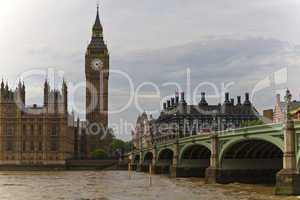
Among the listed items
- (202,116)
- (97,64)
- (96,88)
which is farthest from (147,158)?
(97,64)

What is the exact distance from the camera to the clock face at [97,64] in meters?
138

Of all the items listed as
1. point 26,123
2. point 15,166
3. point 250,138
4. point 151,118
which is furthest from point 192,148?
point 151,118

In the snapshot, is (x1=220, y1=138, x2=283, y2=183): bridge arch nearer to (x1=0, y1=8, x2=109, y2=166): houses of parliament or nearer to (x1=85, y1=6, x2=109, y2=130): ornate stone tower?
(x1=0, y1=8, x2=109, y2=166): houses of parliament

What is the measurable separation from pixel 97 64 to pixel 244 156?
290ft

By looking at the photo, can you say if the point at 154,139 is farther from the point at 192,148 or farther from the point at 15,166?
the point at 192,148

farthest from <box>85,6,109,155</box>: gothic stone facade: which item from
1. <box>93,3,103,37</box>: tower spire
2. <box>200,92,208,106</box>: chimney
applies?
<box>200,92,208,106</box>: chimney

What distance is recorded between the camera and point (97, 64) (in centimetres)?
13850

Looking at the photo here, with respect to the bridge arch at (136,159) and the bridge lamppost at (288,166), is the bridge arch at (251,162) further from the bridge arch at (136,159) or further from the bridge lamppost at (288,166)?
the bridge arch at (136,159)

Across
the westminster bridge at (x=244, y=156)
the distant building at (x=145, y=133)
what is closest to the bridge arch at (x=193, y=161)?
the westminster bridge at (x=244, y=156)

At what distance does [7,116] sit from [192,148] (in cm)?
5432

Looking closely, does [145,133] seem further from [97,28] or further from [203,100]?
[97,28]

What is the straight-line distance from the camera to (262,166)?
5431cm

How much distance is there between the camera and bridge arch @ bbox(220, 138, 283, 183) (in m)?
51.7

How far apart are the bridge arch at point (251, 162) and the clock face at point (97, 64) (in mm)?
86720
